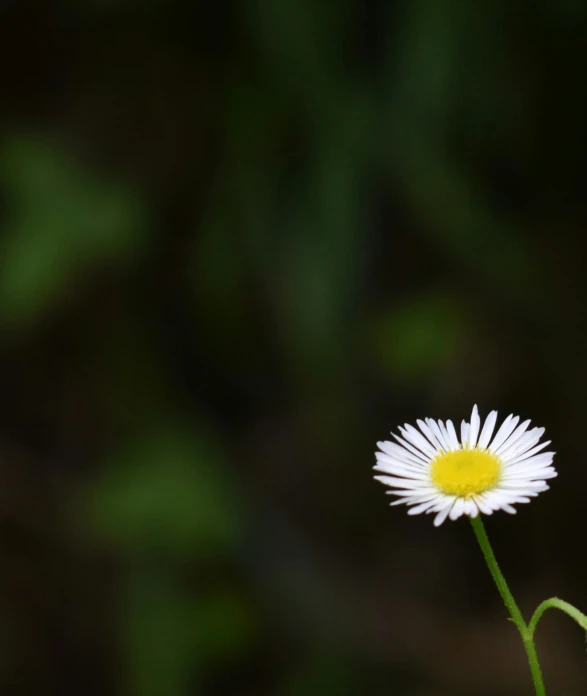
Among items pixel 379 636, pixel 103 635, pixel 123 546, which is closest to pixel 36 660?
pixel 103 635

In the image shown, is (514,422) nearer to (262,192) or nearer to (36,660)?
(262,192)

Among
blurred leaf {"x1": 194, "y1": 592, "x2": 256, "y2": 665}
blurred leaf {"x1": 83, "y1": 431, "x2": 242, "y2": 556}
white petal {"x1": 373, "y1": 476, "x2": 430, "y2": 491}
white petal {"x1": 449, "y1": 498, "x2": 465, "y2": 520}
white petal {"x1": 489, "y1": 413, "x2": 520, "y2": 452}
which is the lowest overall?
white petal {"x1": 449, "y1": 498, "x2": 465, "y2": 520}

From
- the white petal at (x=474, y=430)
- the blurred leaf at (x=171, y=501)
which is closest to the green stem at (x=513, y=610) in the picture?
the white petal at (x=474, y=430)

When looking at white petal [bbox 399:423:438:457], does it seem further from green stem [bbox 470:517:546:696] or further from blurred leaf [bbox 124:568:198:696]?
blurred leaf [bbox 124:568:198:696]

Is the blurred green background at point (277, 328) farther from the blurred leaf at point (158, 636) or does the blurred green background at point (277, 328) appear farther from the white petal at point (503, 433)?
the white petal at point (503, 433)

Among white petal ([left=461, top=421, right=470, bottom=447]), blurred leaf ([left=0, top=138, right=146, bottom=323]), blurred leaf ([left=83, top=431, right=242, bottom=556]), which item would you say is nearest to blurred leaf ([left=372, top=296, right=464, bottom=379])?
blurred leaf ([left=83, top=431, right=242, bottom=556])

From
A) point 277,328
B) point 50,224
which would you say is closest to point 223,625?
point 277,328

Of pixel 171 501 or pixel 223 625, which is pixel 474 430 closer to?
pixel 171 501
